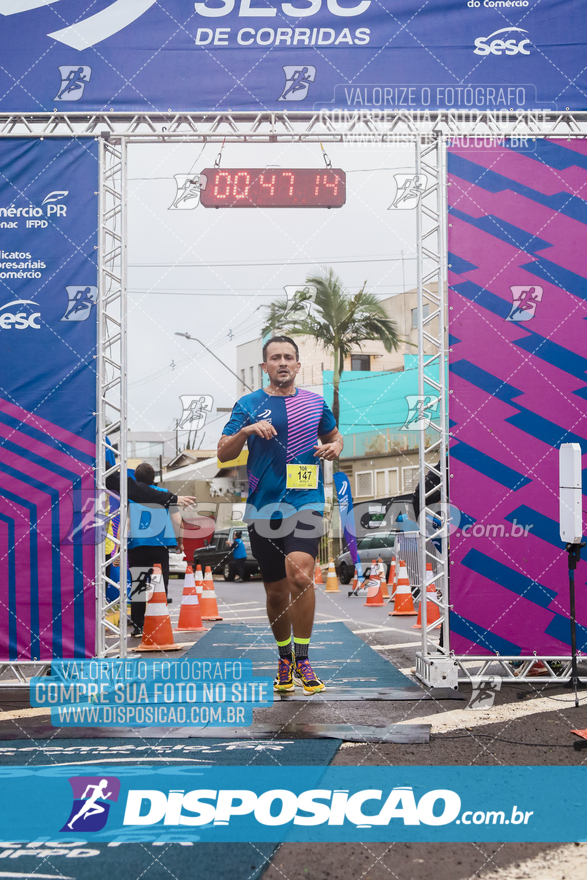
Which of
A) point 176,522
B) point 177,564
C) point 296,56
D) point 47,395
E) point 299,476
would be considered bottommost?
point 177,564

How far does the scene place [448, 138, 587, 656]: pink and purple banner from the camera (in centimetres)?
641

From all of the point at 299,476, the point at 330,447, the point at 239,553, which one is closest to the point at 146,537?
the point at 299,476

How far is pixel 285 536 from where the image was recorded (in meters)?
5.89

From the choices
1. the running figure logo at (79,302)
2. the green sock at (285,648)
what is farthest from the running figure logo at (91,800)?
the running figure logo at (79,302)

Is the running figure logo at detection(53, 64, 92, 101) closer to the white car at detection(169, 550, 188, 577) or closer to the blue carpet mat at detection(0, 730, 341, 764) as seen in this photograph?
the blue carpet mat at detection(0, 730, 341, 764)

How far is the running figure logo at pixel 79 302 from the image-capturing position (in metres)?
6.59

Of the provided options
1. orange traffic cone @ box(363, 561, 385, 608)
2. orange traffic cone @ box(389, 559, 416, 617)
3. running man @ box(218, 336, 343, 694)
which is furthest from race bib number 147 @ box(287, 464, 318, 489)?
orange traffic cone @ box(363, 561, 385, 608)

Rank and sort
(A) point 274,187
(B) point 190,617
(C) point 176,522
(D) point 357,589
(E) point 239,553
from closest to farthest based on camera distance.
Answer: (A) point 274,187 < (C) point 176,522 < (B) point 190,617 < (D) point 357,589 < (E) point 239,553

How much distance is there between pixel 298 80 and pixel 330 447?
9.35 ft

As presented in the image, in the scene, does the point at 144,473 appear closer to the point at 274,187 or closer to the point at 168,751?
the point at 274,187

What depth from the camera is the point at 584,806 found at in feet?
11.5

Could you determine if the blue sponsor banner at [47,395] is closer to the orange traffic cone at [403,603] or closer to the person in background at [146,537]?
the person in background at [146,537]

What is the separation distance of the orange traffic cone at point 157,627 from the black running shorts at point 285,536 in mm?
2640

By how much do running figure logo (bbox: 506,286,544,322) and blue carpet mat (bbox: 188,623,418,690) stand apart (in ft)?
9.21
